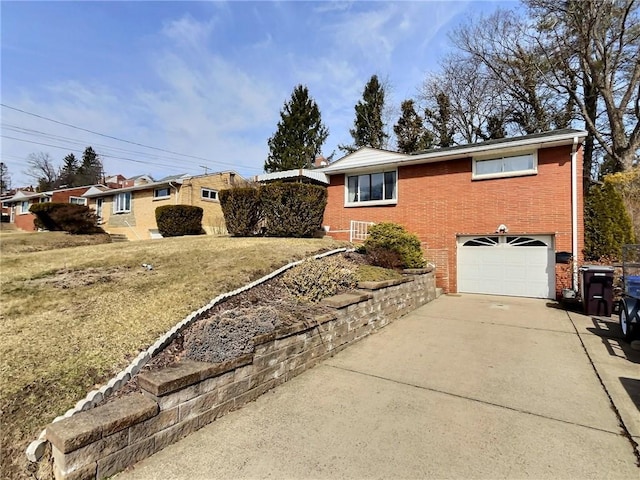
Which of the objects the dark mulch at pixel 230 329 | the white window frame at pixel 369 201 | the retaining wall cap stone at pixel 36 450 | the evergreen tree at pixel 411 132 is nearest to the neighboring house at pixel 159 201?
the white window frame at pixel 369 201

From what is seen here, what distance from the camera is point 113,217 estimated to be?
1001 inches

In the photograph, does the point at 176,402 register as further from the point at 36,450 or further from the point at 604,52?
the point at 604,52

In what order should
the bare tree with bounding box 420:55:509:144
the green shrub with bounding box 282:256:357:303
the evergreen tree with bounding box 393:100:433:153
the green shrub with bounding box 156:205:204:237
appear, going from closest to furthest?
the green shrub with bounding box 282:256:357:303 < the green shrub with bounding box 156:205:204:237 < the bare tree with bounding box 420:55:509:144 < the evergreen tree with bounding box 393:100:433:153

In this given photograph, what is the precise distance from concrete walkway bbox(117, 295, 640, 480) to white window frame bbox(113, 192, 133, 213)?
2440cm

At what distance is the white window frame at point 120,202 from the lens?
963 inches

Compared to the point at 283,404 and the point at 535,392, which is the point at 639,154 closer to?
the point at 535,392

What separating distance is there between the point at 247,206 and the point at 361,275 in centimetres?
586

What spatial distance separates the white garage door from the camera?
10.6 m

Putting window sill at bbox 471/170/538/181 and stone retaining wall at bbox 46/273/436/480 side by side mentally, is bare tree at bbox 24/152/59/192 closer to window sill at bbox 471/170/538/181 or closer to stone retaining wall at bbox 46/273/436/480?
window sill at bbox 471/170/538/181

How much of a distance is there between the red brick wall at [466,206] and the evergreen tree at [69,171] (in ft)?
183

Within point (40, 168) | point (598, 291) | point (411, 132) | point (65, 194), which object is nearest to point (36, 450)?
point (598, 291)

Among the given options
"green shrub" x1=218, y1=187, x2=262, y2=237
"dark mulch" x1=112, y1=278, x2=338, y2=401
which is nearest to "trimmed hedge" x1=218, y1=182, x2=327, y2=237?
"green shrub" x1=218, y1=187, x2=262, y2=237

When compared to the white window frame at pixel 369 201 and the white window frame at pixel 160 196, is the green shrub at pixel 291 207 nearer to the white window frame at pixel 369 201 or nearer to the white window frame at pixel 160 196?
the white window frame at pixel 369 201

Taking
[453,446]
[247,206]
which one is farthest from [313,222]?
[453,446]
